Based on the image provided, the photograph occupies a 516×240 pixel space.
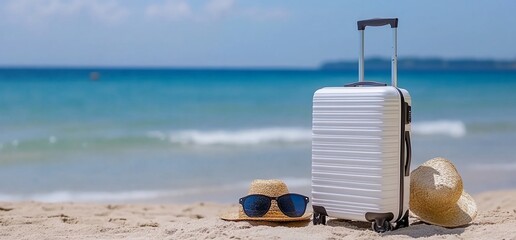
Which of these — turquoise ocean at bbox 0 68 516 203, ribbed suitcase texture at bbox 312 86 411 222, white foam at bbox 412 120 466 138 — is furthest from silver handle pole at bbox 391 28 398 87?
white foam at bbox 412 120 466 138

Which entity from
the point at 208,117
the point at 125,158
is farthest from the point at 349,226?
the point at 208,117

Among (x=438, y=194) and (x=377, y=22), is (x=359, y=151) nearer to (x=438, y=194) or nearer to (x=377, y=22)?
(x=438, y=194)

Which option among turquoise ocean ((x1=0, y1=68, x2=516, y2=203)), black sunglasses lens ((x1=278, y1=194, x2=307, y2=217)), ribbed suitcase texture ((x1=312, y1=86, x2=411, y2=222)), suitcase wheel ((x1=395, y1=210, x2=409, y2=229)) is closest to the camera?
ribbed suitcase texture ((x1=312, y1=86, x2=411, y2=222))

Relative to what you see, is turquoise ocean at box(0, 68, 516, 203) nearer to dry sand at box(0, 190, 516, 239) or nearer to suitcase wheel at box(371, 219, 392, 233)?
dry sand at box(0, 190, 516, 239)

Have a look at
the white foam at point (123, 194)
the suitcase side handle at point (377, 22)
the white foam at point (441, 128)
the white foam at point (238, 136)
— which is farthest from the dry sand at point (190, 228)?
the white foam at point (441, 128)

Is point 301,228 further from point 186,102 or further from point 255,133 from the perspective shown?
point 186,102

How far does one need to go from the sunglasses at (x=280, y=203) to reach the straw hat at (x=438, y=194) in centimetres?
62

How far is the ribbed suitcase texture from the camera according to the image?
4.18 m

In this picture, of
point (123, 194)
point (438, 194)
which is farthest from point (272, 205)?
point (123, 194)

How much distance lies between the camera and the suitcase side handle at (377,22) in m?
4.34

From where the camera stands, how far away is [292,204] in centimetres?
470

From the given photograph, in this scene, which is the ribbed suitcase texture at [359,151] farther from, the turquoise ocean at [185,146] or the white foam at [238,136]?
the white foam at [238,136]

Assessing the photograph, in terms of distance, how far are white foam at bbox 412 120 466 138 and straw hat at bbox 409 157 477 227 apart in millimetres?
10293

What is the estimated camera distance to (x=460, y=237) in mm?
4262
